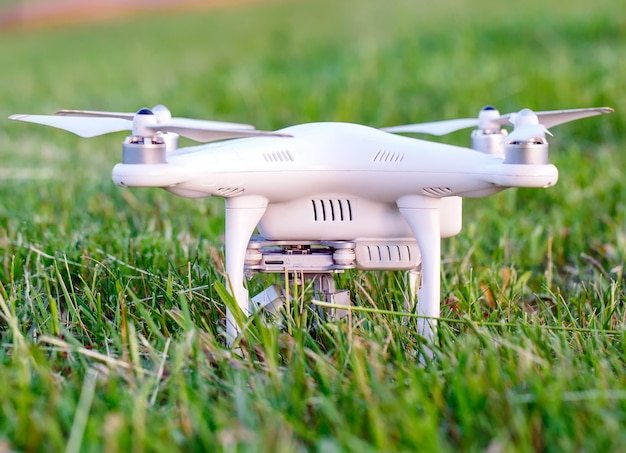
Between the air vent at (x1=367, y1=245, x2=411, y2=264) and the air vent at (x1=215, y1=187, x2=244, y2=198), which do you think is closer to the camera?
the air vent at (x1=215, y1=187, x2=244, y2=198)

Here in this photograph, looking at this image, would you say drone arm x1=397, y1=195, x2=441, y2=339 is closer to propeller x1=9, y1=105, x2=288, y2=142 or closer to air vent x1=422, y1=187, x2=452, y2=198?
air vent x1=422, y1=187, x2=452, y2=198

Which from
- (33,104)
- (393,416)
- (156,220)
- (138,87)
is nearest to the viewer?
(393,416)

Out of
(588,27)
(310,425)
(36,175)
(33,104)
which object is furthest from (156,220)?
(588,27)

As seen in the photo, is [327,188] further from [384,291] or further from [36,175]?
[36,175]

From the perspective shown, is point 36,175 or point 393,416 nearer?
point 393,416

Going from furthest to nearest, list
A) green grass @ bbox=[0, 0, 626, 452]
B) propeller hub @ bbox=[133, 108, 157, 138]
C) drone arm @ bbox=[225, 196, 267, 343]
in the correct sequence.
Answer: drone arm @ bbox=[225, 196, 267, 343] < propeller hub @ bbox=[133, 108, 157, 138] < green grass @ bbox=[0, 0, 626, 452]

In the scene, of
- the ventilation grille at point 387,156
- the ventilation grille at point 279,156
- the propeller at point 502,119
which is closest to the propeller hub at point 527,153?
the propeller at point 502,119

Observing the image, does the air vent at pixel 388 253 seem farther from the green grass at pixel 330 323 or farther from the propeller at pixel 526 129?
the propeller at pixel 526 129

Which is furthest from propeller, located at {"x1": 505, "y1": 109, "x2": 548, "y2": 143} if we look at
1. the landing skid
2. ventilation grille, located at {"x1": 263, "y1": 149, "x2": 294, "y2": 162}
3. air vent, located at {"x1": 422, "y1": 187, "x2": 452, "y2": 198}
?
ventilation grille, located at {"x1": 263, "y1": 149, "x2": 294, "y2": 162}
